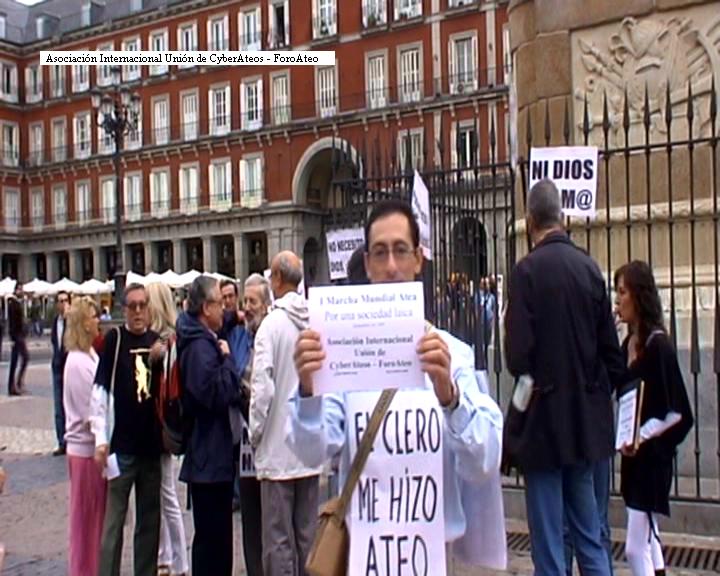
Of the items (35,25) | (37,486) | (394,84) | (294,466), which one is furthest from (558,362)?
(35,25)

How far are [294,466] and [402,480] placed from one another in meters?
2.35

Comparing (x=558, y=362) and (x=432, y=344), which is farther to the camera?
(x=558, y=362)

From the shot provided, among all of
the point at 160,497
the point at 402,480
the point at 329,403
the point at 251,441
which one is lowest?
the point at 160,497

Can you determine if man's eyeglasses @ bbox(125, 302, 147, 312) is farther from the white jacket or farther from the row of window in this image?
the row of window

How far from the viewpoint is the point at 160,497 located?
547 cm

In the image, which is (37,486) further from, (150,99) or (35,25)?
(35,25)

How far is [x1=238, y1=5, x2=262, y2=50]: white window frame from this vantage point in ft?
161

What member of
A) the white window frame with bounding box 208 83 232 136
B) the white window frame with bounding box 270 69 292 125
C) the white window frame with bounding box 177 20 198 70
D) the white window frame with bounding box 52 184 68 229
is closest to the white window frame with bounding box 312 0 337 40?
the white window frame with bounding box 270 69 292 125

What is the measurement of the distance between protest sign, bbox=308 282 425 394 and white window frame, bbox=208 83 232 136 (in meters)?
48.8

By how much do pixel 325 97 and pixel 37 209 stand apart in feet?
82.4

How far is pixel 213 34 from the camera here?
1998 inches

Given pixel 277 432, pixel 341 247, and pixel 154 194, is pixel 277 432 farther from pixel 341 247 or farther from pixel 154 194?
pixel 154 194

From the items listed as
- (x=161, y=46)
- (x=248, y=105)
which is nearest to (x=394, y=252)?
(x=248, y=105)

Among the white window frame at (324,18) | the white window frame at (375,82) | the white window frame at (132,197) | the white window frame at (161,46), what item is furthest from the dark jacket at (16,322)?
the white window frame at (161,46)
